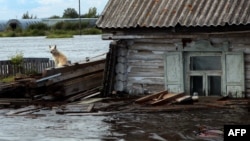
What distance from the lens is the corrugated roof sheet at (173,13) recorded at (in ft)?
49.6

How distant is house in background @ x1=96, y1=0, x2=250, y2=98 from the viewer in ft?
49.7

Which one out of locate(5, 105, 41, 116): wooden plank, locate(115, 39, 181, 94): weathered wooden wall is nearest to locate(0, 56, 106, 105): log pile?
locate(5, 105, 41, 116): wooden plank

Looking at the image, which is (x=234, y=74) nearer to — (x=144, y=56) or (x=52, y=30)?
(x=144, y=56)

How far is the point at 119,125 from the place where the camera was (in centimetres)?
1320

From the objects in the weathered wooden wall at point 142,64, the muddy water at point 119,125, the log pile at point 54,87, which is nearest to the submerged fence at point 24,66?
the log pile at point 54,87

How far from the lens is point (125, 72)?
1691 cm

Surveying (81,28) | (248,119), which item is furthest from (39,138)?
(81,28)

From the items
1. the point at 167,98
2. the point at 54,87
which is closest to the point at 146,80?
the point at 167,98

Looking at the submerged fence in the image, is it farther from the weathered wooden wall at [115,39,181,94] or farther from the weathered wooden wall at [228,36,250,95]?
the weathered wooden wall at [228,36,250,95]

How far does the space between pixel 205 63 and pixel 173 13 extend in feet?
5.64

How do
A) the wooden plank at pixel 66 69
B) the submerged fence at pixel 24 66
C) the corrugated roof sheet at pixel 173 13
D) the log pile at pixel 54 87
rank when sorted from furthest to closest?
the submerged fence at pixel 24 66, the wooden plank at pixel 66 69, the log pile at pixel 54 87, the corrugated roof sheet at pixel 173 13

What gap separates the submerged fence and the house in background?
9524 millimetres

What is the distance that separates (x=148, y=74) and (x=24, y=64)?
10864 millimetres

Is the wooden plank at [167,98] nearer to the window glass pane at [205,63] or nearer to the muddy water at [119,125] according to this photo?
the muddy water at [119,125]
